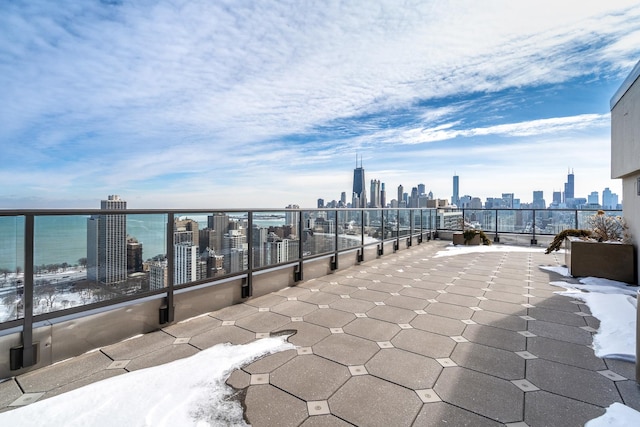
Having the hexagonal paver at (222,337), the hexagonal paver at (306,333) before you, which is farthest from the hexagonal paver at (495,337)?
the hexagonal paver at (222,337)

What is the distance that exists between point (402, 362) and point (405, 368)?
0.08m

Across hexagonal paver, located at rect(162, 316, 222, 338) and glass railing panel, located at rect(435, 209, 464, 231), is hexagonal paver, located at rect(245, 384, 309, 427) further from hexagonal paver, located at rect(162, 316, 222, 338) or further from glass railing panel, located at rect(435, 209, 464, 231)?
glass railing panel, located at rect(435, 209, 464, 231)

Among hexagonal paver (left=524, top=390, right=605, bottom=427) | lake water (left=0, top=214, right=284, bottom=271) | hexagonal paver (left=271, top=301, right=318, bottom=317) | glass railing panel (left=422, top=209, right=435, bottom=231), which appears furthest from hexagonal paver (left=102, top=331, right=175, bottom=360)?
glass railing panel (left=422, top=209, right=435, bottom=231)

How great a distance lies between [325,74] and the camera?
697 cm

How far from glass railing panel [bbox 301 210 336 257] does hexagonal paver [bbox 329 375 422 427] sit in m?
2.76

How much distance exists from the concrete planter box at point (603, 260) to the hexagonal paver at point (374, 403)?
4.74m

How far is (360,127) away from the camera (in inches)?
551

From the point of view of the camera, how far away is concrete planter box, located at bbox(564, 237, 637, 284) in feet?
14.1

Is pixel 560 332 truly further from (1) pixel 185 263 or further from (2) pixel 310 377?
(1) pixel 185 263

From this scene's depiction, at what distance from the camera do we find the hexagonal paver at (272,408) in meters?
1.45

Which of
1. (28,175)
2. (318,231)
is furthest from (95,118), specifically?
(318,231)

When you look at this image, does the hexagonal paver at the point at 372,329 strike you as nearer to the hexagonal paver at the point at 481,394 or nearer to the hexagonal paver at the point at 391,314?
the hexagonal paver at the point at 391,314

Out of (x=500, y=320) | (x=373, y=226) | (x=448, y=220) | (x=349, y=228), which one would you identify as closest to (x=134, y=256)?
(x=500, y=320)

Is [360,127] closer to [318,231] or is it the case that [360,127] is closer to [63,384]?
[318,231]
